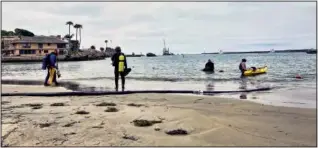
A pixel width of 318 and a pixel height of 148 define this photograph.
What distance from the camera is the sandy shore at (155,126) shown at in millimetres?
5391

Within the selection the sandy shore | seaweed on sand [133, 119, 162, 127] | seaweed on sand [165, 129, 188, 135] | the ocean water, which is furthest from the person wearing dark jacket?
seaweed on sand [165, 129, 188, 135]

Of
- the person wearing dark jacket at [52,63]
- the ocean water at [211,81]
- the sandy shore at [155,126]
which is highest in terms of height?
the person wearing dark jacket at [52,63]

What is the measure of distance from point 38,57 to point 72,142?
89.5 meters

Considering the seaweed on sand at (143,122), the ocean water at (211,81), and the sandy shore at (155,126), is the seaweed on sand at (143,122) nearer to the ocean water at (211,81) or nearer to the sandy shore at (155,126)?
the sandy shore at (155,126)

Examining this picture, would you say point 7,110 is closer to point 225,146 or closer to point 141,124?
point 141,124

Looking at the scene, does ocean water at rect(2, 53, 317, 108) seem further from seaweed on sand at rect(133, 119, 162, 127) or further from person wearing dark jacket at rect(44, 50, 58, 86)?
A: seaweed on sand at rect(133, 119, 162, 127)

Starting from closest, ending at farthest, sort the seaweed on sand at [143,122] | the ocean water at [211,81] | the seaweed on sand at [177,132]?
the seaweed on sand at [177,132] < the seaweed on sand at [143,122] < the ocean water at [211,81]

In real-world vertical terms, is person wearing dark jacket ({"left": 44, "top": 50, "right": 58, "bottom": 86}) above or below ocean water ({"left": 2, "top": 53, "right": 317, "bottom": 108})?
above

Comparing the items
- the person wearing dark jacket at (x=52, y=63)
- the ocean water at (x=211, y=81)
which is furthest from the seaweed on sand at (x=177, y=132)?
the person wearing dark jacket at (x=52, y=63)

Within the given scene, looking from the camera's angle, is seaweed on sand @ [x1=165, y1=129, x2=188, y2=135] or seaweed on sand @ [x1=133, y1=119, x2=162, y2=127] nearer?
seaweed on sand @ [x1=165, y1=129, x2=188, y2=135]

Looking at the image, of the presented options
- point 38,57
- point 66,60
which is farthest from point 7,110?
point 66,60

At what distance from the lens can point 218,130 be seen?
6.13m

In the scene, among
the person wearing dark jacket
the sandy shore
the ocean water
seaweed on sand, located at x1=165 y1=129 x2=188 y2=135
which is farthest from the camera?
the person wearing dark jacket

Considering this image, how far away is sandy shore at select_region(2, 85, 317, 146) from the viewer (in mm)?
5391
